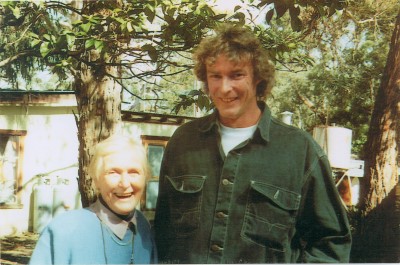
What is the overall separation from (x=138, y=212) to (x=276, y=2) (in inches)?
24.4

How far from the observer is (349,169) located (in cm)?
114

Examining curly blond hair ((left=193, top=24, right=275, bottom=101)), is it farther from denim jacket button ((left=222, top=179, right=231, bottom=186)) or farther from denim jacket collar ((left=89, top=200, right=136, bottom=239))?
denim jacket collar ((left=89, top=200, right=136, bottom=239))

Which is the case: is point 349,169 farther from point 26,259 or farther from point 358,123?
point 26,259

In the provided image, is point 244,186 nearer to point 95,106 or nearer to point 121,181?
point 121,181

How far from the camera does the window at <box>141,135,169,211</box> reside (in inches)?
34.0

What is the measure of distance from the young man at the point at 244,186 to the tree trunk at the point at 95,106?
0.33 m

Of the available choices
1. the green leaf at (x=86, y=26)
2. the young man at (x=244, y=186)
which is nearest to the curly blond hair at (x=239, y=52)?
the young man at (x=244, y=186)

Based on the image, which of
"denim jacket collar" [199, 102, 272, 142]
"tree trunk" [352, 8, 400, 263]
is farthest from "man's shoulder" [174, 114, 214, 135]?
"tree trunk" [352, 8, 400, 263]

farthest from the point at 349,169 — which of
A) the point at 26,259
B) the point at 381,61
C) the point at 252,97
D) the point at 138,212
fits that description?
the point at 26,259

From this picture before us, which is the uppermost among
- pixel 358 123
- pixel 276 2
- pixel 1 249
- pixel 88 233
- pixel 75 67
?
pixel 276 2

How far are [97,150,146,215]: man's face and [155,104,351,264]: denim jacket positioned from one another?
0.12 m

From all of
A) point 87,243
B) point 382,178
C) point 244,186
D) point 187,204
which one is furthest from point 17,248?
point 382,178

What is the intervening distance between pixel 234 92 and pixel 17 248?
651 millimetres

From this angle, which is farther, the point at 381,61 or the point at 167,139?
the point at 381,61
